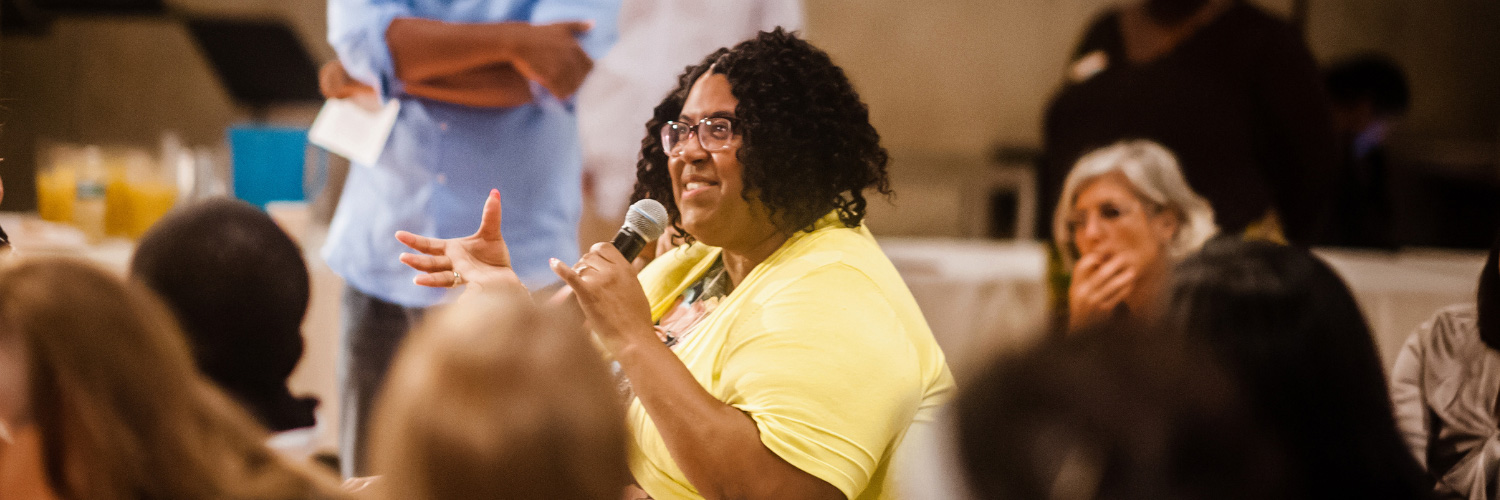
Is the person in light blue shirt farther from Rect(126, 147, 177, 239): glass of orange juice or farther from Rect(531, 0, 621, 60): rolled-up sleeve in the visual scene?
Rect(126, 147, 177, 239): glass of orange juice

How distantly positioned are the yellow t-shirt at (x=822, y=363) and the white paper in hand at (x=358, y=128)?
0.87m

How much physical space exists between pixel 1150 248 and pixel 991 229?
149 inches

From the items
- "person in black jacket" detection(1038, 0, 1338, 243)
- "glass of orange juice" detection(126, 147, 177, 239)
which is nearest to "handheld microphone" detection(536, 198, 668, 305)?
"person in black jacket" detection(1038, 0, 1338, 243)

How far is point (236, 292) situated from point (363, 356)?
66 cm

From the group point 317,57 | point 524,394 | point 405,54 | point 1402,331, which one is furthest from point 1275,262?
point 317,57

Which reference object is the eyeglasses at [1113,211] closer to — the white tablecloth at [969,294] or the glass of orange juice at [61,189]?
the white tablecloth at [969,294]

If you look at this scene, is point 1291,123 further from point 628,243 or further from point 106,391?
point 106,391

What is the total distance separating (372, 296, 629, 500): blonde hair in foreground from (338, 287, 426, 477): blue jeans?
1531mm

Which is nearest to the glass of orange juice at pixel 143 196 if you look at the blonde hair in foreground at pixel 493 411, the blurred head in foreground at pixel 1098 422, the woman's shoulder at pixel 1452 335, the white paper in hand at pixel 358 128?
the white paper in hand at pixel 358 128

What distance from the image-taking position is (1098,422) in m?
0.81

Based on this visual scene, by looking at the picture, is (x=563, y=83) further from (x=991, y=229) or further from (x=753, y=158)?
(x=991, y=229)

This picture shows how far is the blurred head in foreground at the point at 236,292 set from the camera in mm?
1622

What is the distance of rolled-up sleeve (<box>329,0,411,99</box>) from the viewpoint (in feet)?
6.97

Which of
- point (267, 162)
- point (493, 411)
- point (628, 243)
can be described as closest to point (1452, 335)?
point (628, 243)
